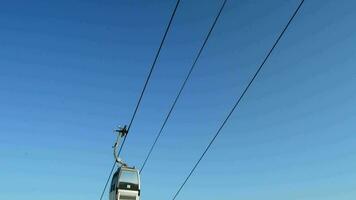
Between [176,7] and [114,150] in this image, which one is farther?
[114,150]

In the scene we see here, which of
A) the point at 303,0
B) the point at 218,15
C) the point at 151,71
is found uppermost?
the point at 151,71

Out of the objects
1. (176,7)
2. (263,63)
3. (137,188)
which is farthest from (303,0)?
(137,188)

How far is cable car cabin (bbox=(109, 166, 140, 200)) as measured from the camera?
2619 cm

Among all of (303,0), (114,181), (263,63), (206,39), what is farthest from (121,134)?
(303,0)

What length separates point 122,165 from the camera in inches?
1114

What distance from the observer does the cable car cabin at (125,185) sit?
26.2m

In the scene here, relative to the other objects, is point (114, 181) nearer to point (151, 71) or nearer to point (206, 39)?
point (151, 71)

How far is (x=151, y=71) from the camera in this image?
23234 mm

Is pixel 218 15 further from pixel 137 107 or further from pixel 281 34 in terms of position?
pixel 137 107

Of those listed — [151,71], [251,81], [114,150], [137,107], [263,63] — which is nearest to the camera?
[263,63]

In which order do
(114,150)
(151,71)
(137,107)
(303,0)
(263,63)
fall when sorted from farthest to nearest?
(114,150)
(137,107)
(151,71)
(263,63)
(303,0)

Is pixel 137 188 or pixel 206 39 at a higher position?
pixel 206 39

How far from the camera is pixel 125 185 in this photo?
2645 centimetres

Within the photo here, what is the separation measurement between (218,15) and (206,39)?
6.06 ft
